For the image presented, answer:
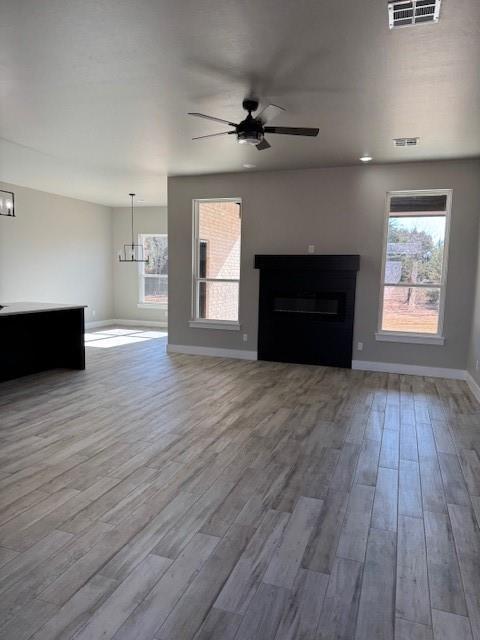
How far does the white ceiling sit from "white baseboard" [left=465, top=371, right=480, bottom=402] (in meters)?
2.65

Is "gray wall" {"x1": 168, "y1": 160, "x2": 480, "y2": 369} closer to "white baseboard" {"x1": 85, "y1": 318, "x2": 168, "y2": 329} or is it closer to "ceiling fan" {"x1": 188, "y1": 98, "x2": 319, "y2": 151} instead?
"ceiling fan" {"x1": 188, "y1": 98, "x2": 319, "y2": 151}

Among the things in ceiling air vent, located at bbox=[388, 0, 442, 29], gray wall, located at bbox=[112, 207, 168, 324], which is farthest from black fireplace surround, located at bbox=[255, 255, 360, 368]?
gray wall, located at bbox=[112, 207, 168, 324]

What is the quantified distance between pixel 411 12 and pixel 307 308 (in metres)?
4.10

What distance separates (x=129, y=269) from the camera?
10.2m

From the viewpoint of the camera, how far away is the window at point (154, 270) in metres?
9.95

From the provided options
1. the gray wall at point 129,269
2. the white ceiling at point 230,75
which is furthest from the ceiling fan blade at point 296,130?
the gray wall at point 129,269

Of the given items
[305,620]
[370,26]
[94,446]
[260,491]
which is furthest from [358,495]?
[370,26]

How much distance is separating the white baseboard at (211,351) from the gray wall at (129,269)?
306 centimetres

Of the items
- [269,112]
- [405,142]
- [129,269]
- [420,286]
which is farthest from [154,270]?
[269,112]

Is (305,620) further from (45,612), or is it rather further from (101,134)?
(101,134)

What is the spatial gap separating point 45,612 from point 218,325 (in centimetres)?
517

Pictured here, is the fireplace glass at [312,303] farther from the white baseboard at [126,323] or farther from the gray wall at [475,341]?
the white baseboard at [126,323]

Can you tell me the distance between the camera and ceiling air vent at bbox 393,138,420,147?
4.50m

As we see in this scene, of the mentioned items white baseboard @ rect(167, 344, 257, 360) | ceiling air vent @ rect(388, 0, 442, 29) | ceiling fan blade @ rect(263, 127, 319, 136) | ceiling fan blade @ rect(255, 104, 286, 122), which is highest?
ceiling air vent @ rect(388, 0, 442, 29)
